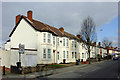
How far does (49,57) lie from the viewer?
23.1 m

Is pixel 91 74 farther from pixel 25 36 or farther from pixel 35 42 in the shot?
pixel 25 36

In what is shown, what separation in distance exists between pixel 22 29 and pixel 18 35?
175cm

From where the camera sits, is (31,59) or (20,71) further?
(31,59)

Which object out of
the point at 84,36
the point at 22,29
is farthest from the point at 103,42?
the point at 22,29

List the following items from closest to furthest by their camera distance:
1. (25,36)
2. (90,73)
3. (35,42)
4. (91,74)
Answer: (91,74)
(90,73)
(35,42)
(25,36)

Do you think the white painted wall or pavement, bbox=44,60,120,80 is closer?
pavement, bbox=44,60,120,80

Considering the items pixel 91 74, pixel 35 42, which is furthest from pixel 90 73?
pixel 35 42

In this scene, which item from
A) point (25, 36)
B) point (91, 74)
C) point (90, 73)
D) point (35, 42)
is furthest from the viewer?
point (25, 36)

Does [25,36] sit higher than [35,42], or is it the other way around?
[25,36]

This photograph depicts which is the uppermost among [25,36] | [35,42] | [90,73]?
[25,36]

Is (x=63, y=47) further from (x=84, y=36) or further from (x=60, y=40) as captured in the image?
(x=84, y=36)

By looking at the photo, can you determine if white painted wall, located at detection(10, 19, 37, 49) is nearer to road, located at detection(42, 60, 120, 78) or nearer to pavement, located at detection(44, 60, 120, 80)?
road, located at detection(42, 60, 120, 78)

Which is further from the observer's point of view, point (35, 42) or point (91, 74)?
point (35, 42)

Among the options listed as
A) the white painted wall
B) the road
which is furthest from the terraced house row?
the road
